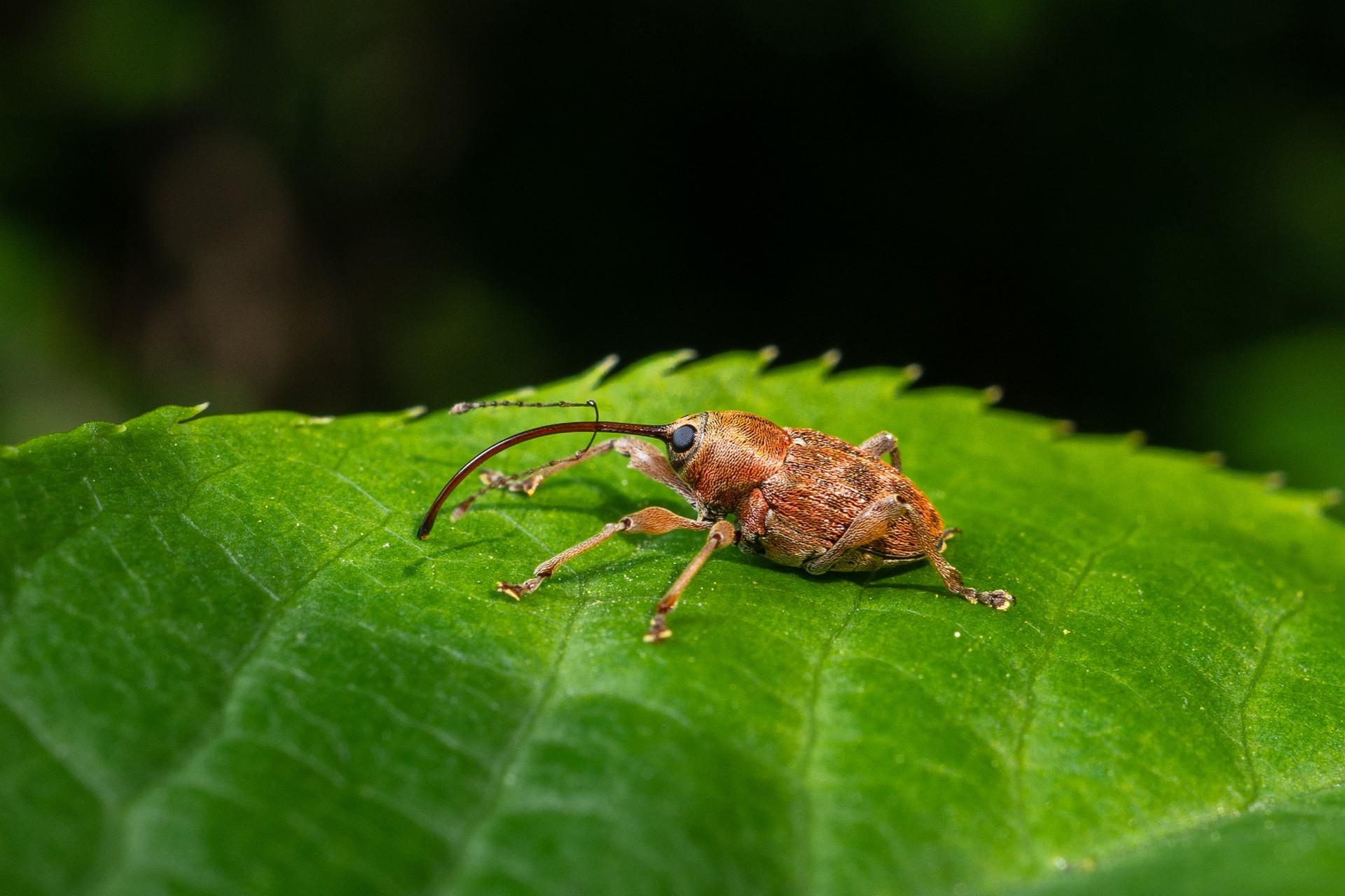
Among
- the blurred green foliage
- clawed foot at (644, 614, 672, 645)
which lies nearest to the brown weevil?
clawed foot at (644, 614, 672, 645)

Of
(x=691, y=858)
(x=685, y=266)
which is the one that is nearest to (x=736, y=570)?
(x=691, y=858)

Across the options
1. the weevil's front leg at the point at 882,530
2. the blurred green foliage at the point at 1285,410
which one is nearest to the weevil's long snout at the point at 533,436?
the weevil's front leg at the point at 882,530

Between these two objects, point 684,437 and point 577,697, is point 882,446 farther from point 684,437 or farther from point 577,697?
point 577,697

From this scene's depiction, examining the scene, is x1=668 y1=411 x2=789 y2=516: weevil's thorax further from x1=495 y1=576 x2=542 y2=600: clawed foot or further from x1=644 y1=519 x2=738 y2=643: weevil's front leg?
x1=495 y1=576 x2=542 y2=600: clawed foot

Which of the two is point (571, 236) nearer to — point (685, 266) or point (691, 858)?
point (685, 266)

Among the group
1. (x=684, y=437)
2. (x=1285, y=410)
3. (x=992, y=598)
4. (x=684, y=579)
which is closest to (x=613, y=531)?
(x=684, y=579)

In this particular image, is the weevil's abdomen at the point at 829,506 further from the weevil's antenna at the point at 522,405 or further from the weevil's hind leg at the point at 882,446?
the weevil's antenna at the point at 522,405
